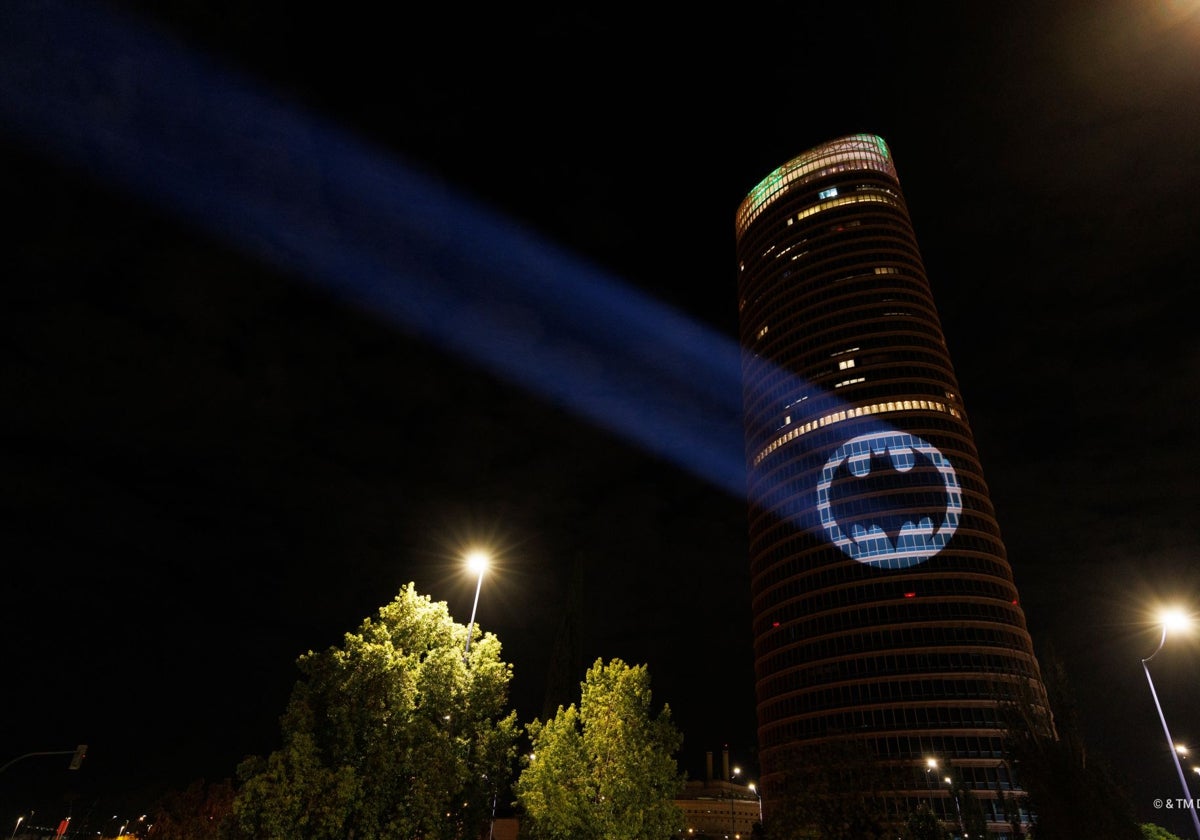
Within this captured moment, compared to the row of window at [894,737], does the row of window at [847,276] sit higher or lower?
higher

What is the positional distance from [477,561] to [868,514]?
337 feet

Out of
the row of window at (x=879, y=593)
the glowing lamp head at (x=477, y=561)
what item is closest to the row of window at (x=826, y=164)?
the row of window at (x=879, y=593)

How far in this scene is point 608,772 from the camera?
25.4 meters

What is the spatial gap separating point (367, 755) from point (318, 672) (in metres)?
3.11

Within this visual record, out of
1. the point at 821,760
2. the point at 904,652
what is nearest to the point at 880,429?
the point at 904,652

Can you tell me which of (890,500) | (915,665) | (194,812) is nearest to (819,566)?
(890,500)

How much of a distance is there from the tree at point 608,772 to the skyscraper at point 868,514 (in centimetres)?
6970

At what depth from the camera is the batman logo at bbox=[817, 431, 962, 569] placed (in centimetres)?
10931

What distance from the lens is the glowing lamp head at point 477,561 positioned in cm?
2606

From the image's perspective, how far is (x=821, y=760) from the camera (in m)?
25.4

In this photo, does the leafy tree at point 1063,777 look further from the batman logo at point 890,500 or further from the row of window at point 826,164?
the row of window at point 826,164

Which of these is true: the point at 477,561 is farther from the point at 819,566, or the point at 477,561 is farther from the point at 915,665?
the point at 819,566

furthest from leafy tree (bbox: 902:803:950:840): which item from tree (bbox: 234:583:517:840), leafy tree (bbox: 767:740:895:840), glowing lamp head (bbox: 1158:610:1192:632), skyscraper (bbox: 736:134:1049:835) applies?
skyscraper (bbox: 736:134:1049:835)

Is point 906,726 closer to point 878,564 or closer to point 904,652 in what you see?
point 904,652
